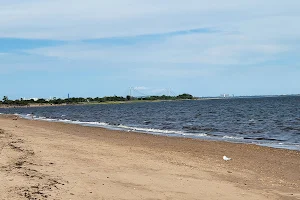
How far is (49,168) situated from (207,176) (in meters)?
3.88

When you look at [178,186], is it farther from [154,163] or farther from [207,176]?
[154,163]

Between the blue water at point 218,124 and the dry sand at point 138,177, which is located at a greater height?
the dry sand at point 138,177

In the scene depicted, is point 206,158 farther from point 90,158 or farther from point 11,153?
point 11,153

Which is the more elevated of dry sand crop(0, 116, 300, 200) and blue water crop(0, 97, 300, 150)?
dry sand crop(0, 116, 300, 200)

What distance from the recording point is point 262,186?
9.27 metres

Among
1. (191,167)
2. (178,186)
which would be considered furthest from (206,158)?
(178,186)

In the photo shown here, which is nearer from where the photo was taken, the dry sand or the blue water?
the dry sand

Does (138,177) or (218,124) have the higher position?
(138,177)

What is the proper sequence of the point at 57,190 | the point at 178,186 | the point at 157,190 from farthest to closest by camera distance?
1. the point at 178,186
2. the point at 157,190
3. the point at 57,190

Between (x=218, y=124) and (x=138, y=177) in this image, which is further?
(x=218, y=124)

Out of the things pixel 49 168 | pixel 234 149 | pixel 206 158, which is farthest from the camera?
pixel 234 149

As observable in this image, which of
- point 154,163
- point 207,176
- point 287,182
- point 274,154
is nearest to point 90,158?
point 154,163

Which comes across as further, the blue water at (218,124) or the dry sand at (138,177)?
the blue water at (218,124)

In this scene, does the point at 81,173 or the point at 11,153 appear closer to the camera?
the point at 81,173
